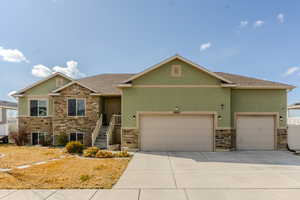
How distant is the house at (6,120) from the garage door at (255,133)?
732 inches

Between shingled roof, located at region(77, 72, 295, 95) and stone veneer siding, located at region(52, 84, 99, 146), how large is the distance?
0.91 metres

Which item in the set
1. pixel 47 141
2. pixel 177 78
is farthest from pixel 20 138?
pixel 177 78

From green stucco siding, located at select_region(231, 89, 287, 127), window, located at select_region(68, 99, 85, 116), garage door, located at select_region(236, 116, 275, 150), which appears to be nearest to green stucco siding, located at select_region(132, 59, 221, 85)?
green stucco siding, located at select_region(231, 89, 287, 127)

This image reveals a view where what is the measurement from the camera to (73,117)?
12484 mm

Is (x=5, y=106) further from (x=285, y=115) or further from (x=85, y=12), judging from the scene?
(x=285, y=115)

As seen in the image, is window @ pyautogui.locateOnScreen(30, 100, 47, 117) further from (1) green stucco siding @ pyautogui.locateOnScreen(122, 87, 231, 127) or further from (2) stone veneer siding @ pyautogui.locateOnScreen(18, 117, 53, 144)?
(1) green stucco siding @ pyautogui.locateOnScreen(122, 87, 231, 127)

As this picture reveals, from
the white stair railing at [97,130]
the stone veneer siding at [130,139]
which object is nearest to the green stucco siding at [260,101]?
the stone veneer siding at [130,139]

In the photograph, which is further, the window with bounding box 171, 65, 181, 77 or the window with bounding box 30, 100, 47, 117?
the window with bounding box 30, 100, 47, 117

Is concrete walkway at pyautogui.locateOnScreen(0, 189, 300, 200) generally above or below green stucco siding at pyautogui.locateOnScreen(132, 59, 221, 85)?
below

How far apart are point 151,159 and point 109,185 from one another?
3463 millimetres

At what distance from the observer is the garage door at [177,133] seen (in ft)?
32.6

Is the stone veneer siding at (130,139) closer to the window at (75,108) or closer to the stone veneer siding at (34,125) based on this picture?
the window at (75,108)

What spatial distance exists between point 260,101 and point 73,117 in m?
13.7

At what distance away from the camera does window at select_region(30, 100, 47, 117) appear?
43.3 ft
